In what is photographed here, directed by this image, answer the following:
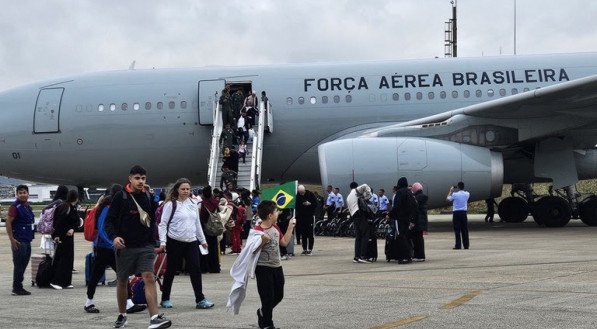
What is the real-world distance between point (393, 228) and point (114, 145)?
39.2 feet

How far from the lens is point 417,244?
17312 millimetres

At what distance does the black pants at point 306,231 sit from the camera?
65.1 feet

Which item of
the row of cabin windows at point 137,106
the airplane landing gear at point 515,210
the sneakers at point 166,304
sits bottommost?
the sneakers at point 166,304

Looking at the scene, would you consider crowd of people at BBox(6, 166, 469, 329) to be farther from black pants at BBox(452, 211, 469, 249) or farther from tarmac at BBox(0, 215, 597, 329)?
black pants at BBox(452, 211, 469, 249)

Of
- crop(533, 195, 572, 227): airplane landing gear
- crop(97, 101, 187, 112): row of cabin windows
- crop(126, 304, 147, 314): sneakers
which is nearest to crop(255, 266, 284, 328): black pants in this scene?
crop(126, 304, 147, 314): sneakers

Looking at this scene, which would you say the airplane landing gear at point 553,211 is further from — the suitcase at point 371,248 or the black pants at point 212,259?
the black pants at point 212,259

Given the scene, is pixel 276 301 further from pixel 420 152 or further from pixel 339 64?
pixel 339 64

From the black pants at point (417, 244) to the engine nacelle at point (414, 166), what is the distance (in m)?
6.54

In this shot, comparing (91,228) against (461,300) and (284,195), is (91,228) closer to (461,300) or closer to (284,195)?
(461,300)

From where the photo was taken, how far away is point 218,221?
1584 cm

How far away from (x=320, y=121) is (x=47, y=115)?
7251mm

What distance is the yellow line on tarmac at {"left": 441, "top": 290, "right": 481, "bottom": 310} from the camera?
1097 centimetres

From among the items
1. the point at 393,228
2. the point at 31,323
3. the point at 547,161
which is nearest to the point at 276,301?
the point at 31,323

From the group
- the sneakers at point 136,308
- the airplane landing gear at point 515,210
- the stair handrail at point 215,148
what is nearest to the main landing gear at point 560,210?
the airplane landing gear at point 515,210
